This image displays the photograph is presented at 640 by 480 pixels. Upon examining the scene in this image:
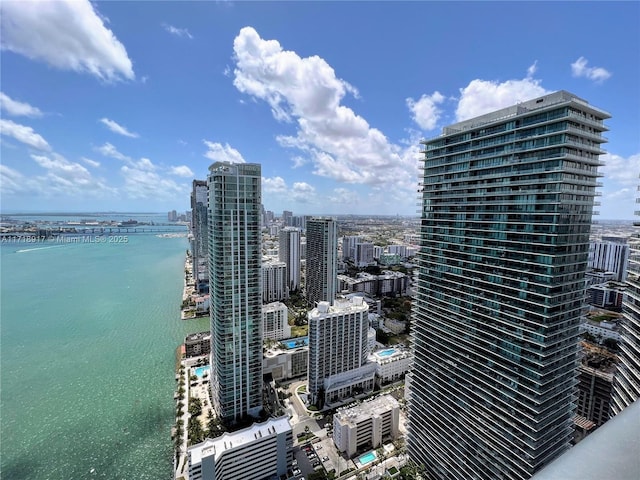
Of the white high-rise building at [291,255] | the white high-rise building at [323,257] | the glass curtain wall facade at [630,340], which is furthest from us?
the white high-rise building at [291,255]

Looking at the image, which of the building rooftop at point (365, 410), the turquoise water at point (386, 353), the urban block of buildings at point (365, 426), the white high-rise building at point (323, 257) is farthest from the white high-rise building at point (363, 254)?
the urban block of buildings at point (365, 426)

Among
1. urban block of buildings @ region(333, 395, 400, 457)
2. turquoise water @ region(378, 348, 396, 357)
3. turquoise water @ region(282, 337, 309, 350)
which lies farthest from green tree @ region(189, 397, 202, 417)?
turquoise water @ region(378, 348, 396, 357)

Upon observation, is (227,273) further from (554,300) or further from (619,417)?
(619,417)

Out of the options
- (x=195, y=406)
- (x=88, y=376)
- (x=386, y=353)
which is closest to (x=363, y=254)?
(x=386, y=353)

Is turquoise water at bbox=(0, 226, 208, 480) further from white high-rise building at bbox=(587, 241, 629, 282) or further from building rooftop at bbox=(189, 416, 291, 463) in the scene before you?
white high-rise building at bbox=(587, 241, 629, 282)

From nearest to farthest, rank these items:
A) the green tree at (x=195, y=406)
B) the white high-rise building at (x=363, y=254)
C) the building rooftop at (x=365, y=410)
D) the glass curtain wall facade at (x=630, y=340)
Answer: the glass curtain wall facade at (x=630, y=340) → the building rooftop at (x=365, y=410) → the green tree at (x=195, y=406) → the white high-rise building at (x=363, y=254)

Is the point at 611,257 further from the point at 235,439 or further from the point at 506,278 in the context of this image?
the point at 235,439

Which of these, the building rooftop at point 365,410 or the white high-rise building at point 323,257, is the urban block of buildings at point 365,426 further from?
the white high-rise building at point 323,257

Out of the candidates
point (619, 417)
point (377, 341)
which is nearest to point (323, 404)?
point (377, 341)
